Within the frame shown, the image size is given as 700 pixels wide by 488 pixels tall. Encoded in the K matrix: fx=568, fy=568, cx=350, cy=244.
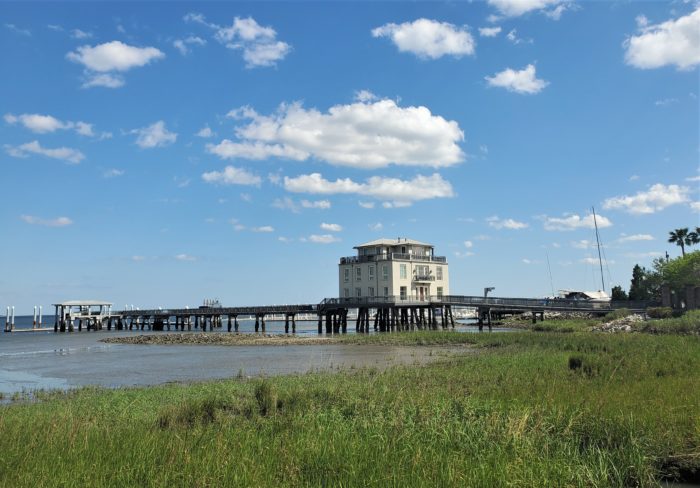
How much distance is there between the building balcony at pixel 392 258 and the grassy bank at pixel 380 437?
4861cm

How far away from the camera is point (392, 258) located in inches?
2530

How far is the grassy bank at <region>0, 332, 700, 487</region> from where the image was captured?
732 centimetres

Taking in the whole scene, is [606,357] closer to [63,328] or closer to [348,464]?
[348,464]

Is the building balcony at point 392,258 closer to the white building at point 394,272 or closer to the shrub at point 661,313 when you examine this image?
the white building at point 394,272

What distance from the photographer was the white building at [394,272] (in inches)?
2542

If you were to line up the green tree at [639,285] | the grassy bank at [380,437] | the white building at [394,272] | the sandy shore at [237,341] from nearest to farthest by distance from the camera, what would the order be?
1. the grassy bank at [380,437]
2. the sandy shore at [237,341]
3. the white building at [394,272]
4. the green tree at [639,285]

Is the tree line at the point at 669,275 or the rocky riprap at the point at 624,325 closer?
the rocky riprap at the point at 624,325

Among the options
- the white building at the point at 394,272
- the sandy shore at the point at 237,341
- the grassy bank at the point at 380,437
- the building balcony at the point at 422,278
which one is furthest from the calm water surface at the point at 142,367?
the building balcony at the point at 422,278

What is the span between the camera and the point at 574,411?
10.5m

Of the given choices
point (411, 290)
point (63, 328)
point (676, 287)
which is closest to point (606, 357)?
point (411, 290)

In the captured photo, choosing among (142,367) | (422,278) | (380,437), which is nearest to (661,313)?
(422,278)

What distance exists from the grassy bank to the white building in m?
48.4

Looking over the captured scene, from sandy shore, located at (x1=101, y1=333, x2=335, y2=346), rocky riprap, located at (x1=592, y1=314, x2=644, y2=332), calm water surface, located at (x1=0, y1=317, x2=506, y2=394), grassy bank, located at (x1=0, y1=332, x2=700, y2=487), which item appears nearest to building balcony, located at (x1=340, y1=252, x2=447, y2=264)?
sandy shore, located at (x1=101, y1=333, x2=335, y2=346)

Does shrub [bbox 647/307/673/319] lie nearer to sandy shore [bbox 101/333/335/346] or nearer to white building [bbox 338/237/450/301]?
white building [bbox 338/237/450/301]
